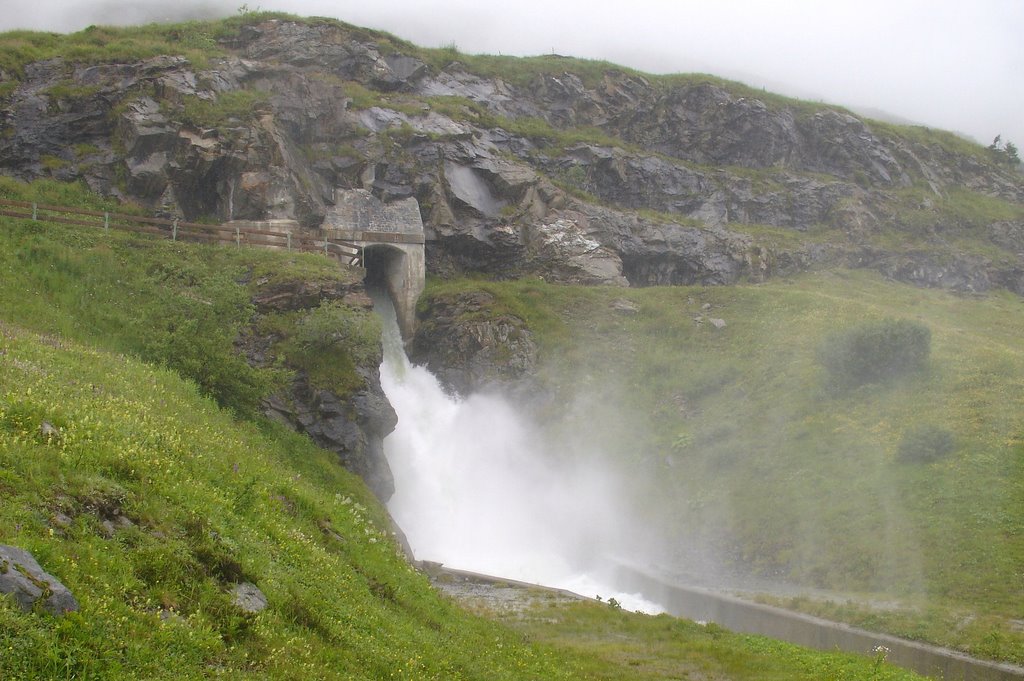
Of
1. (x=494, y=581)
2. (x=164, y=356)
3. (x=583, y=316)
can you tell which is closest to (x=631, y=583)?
(x=494, y=581)

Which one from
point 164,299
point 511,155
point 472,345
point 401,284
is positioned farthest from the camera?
point 511,155

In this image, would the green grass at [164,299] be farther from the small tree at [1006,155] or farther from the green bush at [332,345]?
the small tree at [1006,155]

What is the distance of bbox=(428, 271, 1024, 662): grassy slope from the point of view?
27.7m

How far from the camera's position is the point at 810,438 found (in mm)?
39281

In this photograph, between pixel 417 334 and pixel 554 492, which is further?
pixel 417 334

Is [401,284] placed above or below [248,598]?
below

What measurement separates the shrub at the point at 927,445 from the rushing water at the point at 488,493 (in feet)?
44.1

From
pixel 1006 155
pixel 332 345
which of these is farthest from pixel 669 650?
pixel 1006 155

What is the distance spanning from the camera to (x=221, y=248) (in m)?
38.6

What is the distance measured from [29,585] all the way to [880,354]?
42537mm

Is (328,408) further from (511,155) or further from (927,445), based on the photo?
(511,155)

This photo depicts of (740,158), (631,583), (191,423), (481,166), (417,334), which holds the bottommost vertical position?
(631,583)

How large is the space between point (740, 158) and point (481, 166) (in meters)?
32.4

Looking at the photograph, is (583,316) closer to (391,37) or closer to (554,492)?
(554,492)
